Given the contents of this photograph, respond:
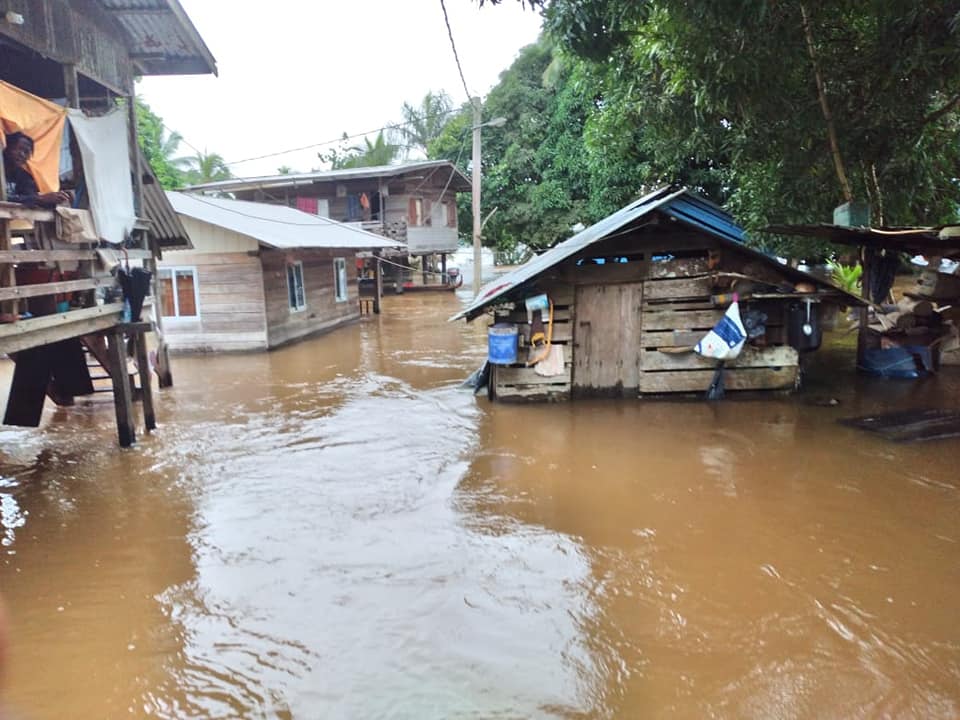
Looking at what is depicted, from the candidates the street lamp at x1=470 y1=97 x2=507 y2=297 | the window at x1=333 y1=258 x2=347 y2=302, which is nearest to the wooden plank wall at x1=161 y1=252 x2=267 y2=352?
the window at x1=333 y1=258 x2=347 y2=302

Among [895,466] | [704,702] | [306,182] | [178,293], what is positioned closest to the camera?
[704,702]

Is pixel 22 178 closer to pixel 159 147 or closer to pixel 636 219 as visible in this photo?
pixel 636 219

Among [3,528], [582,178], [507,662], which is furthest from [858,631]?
[582,178]

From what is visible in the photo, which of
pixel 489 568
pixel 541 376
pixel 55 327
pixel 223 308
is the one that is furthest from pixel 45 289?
pixel 223 308

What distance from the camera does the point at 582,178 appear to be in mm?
26922

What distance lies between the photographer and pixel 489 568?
535 cm

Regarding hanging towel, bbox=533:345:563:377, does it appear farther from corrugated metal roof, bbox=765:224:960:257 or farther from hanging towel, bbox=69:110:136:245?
hanging towel, bbox=69:110:136:245

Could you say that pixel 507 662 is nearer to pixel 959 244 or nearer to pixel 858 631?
pixel 858 631

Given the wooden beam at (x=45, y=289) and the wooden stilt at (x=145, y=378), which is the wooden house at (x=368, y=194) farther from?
the wooden beam at (x=45, y=289)

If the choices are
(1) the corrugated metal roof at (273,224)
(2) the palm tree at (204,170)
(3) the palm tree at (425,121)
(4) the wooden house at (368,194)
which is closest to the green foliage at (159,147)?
(2) the palm tree at (204,170)

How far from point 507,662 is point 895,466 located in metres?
5.49

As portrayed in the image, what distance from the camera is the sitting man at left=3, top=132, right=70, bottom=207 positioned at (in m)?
6.89

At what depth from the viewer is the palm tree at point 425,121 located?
40.6 m

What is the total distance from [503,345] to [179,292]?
9.50m
